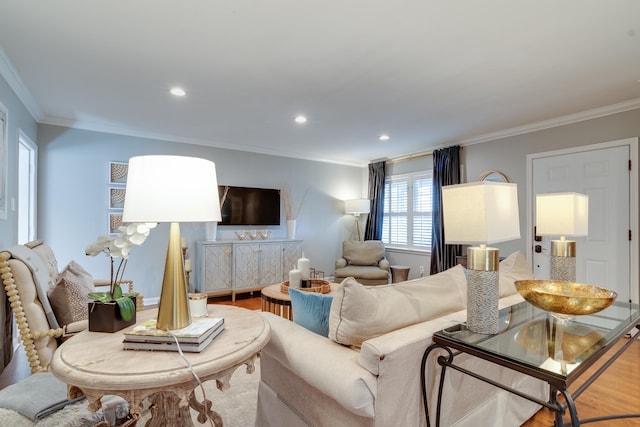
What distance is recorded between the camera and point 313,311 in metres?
1.56

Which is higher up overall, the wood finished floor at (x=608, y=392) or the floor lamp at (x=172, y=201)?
the floor lamp at (x=172, y=201)

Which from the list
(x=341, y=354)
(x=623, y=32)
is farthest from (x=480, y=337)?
(x=623, y=32)

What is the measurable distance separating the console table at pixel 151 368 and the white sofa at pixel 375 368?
0.87 feet

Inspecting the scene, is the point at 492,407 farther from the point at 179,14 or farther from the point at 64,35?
the point at 64,35

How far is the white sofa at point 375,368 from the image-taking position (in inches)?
45.1

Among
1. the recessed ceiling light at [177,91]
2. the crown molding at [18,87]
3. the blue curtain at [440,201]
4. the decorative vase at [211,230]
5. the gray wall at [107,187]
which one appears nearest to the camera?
the crown molding at [18,87]

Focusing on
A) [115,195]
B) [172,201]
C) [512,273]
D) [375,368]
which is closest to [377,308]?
[375,368]

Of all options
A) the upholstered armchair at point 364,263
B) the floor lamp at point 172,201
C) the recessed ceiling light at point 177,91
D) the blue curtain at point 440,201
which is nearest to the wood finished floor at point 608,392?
the floor lamp at point 172,201

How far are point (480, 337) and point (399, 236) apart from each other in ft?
14.7

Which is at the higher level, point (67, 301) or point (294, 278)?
point (67, 301)

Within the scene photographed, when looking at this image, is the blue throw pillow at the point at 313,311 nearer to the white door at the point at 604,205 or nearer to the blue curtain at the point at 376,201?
the white door at the point at 604,205

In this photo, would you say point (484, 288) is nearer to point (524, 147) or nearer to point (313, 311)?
point (313, 311)

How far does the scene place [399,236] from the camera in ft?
18.6

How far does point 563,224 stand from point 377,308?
1.58 m
